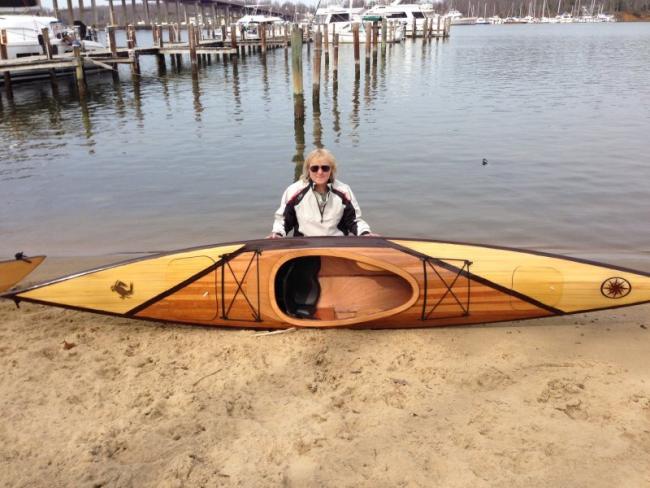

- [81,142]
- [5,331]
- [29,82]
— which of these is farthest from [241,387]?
[29,82]

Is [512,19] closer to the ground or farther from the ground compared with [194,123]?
farther from the ground

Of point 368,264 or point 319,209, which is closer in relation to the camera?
point 368,264

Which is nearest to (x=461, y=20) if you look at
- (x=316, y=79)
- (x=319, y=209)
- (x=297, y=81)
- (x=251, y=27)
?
(x=251, y=27)

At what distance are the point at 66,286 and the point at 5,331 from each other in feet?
1.99

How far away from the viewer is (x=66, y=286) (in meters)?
4.31

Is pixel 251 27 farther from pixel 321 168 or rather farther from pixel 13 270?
pixel 321 168

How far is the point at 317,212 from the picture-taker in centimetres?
479

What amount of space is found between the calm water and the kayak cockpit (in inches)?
116

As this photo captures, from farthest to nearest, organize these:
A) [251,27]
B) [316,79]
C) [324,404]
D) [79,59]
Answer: [251,27] → [79,59] → [316,79] → [324,404]

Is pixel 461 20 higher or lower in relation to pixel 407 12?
higher

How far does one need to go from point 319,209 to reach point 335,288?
2.50 ft

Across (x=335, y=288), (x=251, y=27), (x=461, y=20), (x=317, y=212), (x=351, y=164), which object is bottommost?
(x=351, y=164)

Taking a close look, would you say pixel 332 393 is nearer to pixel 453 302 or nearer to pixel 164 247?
pixel 453 302

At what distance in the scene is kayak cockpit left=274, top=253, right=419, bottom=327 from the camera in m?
4.55
